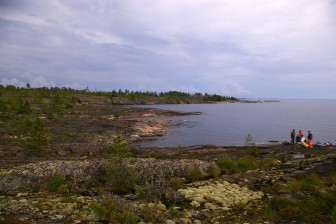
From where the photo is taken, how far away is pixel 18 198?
18.0m

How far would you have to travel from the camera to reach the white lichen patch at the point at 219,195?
1706 cm

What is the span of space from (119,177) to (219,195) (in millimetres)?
6899

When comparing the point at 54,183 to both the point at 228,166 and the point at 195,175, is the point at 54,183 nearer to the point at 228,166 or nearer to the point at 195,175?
the point at 195,175

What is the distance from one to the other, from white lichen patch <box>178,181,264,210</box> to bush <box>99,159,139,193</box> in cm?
369

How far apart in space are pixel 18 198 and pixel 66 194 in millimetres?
2699

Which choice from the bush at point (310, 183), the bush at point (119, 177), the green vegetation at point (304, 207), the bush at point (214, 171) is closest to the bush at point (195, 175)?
the bush at point (214, 171)

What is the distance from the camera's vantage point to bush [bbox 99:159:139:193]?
68.0ft

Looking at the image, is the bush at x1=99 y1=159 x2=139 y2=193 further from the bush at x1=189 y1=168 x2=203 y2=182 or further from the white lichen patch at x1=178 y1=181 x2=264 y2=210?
the bush at x1=189 y1=168 x2=203 y2=182

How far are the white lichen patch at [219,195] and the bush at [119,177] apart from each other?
369 cm

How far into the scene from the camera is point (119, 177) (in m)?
21.0

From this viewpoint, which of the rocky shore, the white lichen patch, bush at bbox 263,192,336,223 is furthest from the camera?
the white lichen patch

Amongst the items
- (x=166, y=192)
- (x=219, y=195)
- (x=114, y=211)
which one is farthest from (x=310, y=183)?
(x=114, y=211)

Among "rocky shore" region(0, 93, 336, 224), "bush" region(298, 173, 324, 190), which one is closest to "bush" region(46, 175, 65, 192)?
"rocky shore" region(0, 93, 336, 224)

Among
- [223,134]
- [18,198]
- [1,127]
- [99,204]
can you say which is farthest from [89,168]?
[223,134]
